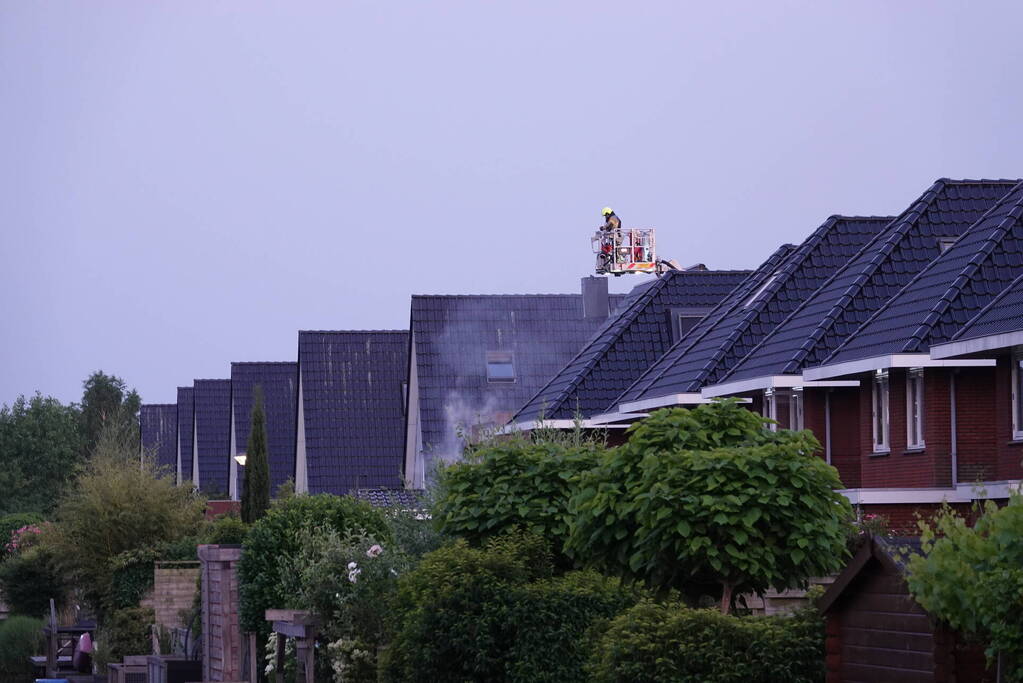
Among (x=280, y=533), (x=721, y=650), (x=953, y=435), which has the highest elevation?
(x=953, y=435)

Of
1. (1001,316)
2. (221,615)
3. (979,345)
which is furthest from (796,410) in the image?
(221,615)

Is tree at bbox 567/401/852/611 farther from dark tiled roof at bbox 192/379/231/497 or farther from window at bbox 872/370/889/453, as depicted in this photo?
dark tiled roof at bbox 192/379/231/497

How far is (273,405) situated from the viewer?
67312mm

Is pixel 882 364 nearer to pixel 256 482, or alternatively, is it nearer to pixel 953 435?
pixel 953 435

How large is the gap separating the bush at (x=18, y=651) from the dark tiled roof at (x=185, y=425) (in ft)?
103

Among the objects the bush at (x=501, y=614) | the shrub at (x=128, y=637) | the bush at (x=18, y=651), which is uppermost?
the bush at (x=501, y=614)

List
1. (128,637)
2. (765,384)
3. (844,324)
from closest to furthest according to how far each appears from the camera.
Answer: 1. (765,384)
2. (844,324)
3. (128,637)

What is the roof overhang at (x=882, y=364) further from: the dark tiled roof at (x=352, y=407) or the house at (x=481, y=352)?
the dark tiled roof at (x=352, y=407)

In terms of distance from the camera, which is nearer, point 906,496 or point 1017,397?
point 1017,397

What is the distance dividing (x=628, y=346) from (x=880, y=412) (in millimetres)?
14085

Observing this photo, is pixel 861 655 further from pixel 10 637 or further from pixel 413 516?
pixel 10 637

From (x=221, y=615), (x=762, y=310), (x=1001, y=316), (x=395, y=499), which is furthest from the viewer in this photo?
(x=762, y=310)

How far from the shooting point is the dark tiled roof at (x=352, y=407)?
2211 inches

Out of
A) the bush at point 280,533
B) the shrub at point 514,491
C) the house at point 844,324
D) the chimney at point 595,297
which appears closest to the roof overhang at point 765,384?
the house at point 844,324
